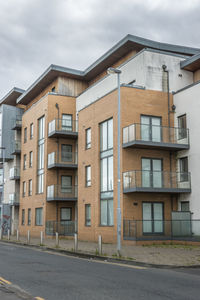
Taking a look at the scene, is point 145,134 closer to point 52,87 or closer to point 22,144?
point 52,87

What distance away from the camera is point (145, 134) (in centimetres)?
2447

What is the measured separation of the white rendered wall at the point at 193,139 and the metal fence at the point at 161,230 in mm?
963

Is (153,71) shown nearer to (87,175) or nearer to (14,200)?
(87,175)

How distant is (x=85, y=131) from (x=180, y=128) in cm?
840

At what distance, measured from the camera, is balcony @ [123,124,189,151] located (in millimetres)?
24141

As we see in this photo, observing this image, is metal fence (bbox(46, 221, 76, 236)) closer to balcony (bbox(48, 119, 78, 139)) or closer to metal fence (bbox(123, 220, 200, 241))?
balcony (bbox(48, 119, 78, 139))

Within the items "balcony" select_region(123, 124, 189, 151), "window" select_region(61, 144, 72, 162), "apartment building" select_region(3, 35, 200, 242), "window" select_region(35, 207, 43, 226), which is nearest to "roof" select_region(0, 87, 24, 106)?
"apartment building" select_region(3, 35, 200, 242)

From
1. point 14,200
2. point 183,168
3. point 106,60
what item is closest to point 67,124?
point 106,60

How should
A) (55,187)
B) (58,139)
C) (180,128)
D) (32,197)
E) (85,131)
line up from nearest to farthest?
(180,128) → (85,131) → (55,187) → (58,139) → (32,197)

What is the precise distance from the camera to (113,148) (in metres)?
26.4

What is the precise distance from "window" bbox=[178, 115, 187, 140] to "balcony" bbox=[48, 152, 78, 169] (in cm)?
1073

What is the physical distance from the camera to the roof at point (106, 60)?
29608mm

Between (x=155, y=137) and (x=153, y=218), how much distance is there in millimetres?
5249

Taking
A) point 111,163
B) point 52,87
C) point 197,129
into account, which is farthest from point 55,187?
point 197,129
